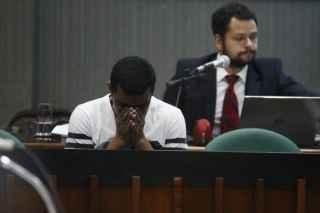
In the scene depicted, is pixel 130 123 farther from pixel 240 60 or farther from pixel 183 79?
pixel 240 60

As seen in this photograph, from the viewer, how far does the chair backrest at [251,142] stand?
2.97m

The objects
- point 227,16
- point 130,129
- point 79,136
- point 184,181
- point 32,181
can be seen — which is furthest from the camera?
point 227,16

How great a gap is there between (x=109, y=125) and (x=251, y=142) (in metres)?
0.70

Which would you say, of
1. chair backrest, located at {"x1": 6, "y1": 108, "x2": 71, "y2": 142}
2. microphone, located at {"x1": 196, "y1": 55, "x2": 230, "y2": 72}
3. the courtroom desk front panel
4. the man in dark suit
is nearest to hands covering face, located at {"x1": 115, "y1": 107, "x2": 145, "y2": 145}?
microphone, located at {"x1": 196, "y1": 55, "x2": 230, "y2": 72}

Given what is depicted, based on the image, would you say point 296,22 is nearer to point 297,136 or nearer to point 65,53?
point 65,53

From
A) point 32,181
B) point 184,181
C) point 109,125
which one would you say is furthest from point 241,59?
point 32,181

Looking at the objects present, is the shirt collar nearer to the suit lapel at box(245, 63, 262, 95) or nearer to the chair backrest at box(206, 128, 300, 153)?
the suit lapel at box(245, 63, 262, 95)

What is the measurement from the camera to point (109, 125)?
3.39 meters

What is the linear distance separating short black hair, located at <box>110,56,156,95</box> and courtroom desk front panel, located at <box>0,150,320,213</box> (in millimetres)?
1119

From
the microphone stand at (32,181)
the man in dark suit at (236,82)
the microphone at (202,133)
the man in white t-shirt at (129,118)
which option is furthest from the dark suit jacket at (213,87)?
the microphone stand at (32,181)

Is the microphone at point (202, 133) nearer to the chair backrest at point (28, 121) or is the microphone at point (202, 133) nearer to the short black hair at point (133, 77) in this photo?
the short black hair at point (133, 77)

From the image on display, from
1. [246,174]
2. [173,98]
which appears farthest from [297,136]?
[246,174]

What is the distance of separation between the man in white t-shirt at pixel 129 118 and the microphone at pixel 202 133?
489 mm

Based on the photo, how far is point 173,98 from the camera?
13.4 feet
